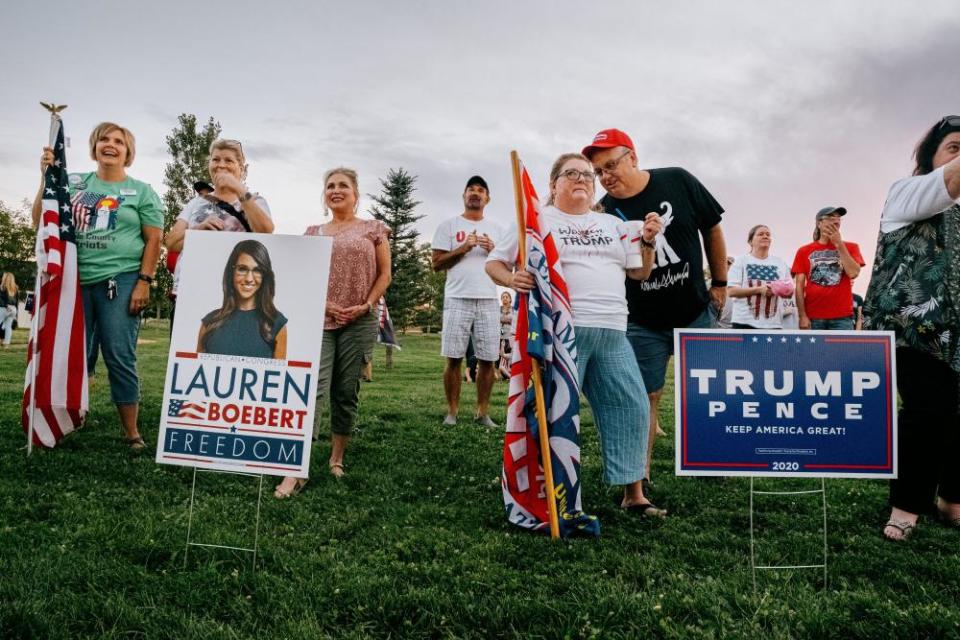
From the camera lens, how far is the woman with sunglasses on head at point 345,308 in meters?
4.14

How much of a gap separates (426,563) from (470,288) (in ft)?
11.8

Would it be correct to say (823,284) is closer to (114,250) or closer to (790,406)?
(790,406)

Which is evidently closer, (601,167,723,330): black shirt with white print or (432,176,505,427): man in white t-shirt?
(601,167,723,330): black shirt with white print

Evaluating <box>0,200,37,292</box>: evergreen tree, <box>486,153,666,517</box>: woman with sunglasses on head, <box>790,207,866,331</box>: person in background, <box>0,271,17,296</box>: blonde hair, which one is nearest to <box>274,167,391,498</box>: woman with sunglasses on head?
<box>486,153,666,517</box>: woman with sunglasses on head

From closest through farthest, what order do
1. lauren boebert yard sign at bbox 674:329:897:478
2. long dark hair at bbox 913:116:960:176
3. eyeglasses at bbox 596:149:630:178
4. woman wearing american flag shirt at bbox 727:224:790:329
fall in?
lauren boebert yard sign at bbox 674:329:897:478, long dark hair at bbox 913:116:960:176, eyeglasses at bbox 596:149:630:178, woman wearing american flag shirt at bbox 727:224:790:329

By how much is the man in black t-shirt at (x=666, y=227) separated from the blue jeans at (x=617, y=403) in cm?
60

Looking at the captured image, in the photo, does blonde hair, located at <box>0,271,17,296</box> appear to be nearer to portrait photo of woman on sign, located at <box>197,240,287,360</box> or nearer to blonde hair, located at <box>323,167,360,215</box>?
blonde hair, located at <box>323,167,360,215</box>

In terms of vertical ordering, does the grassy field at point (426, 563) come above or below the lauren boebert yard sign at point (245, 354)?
below

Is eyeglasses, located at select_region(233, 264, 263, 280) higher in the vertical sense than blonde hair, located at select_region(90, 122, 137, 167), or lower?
lower

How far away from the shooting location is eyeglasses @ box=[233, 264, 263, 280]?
9.44ft

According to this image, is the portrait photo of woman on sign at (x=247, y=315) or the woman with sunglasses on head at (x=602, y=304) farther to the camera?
the woman with sunglasses on head at (x=602, y=304)

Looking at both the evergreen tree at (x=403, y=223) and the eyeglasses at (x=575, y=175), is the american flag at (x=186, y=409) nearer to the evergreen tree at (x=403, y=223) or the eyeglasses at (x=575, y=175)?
the eyeglasses at (x=575, y=175)

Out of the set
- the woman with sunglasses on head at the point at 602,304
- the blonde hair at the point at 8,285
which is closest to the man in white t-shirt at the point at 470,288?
the woman with sunglasses on head at the point at 602,304

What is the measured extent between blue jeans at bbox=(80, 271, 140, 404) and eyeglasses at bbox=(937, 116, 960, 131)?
5104mm
